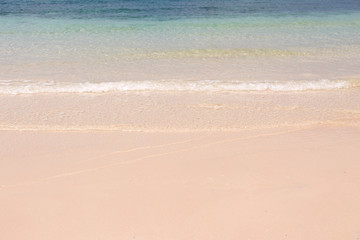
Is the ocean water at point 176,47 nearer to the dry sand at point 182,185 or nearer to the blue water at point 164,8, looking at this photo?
the blue water at point 164,8

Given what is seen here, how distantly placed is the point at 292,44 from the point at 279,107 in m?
5.04

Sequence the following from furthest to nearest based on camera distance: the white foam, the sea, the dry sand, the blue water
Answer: the blue water → the white foam → the sea → the dry sand

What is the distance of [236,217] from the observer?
3.64m

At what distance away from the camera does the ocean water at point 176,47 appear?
291 inches

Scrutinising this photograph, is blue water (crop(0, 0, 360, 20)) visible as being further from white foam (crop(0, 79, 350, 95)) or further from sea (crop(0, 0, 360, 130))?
white foam (crop(0, 79, 350, 95))

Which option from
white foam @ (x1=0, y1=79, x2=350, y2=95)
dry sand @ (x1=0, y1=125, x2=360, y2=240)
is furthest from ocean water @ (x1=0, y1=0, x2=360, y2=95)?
dry sand @ (x1=0, y1=125, x2=360, y2=240)

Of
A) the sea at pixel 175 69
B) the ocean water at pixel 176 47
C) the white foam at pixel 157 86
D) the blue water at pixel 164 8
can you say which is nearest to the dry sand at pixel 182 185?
the sea at pixel 175 69

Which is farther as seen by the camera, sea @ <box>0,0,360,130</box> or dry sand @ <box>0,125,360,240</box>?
sea @ <box>0,0,360,130</box>

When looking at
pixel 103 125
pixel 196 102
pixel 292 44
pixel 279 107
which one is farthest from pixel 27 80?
pixel 292 44

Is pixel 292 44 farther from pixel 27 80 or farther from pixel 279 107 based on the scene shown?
pixel 27 80

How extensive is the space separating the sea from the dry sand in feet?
1.76

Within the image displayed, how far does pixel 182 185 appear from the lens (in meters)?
4.11

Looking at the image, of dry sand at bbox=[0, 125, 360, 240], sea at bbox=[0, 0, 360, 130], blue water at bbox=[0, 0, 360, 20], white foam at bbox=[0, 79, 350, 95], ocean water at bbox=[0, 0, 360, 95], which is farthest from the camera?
blue water at bbox=[0, 0, 360, 20]

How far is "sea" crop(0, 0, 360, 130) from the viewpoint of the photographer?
588cm
